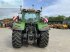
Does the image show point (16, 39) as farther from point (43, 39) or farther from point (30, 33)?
point (43, 39)

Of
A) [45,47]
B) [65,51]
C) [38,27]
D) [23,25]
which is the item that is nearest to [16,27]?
[23,25]

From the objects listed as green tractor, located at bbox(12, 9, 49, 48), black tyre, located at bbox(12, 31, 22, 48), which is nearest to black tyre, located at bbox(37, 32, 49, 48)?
green tractor, located at bbox(12, 9, 49, 48)

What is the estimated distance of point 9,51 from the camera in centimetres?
982

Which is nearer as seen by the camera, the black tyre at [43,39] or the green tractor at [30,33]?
the green tractor at [30,33]

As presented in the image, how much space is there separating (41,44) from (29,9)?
246 centimetres

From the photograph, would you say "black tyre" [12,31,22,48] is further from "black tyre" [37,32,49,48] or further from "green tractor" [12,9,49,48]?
"black tyre" [37,32,49,48]

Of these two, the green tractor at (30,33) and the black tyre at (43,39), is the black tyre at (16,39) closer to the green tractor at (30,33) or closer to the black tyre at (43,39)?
the green tractor at (30,33)

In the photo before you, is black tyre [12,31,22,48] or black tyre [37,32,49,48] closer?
black tyre [12,31,22,48]

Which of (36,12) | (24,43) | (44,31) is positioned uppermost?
(36,12)

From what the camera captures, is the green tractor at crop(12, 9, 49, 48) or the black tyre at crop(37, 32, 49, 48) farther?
the black tyre at crop(37, 32, 49, 48)

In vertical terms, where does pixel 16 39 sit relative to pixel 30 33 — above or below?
below

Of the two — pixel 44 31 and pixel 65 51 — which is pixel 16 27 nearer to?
pixel 44 31

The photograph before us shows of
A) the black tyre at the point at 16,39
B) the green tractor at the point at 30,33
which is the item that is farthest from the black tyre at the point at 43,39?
the black tyre at the point at 16,39

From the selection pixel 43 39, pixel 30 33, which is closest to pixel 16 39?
pixel 30 33
